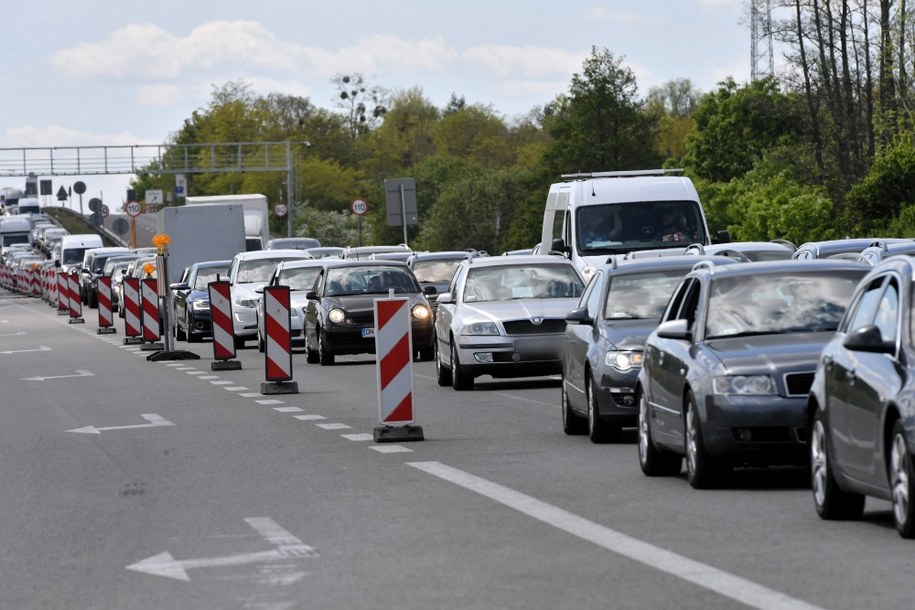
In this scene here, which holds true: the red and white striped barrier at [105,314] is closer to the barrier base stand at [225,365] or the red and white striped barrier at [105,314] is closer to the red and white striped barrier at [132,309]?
the red and white striped barrier at [132,309]

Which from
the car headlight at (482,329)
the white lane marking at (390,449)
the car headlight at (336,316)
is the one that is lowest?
the white lane marking at (390,449)

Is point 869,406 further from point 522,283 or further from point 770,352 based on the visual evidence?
point 522,283

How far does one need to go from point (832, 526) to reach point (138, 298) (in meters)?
31.5

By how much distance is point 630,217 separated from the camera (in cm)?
3159

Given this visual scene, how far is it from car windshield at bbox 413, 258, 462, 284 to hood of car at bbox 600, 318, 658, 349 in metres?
22.6

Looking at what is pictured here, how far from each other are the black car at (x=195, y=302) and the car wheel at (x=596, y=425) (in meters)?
24.6

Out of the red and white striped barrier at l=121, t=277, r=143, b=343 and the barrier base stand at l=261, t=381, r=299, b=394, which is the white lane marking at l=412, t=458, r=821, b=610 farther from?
the red and white striped barrier at l=121, t=277, r=143, b=343

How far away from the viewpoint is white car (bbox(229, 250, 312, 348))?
38.3 metres

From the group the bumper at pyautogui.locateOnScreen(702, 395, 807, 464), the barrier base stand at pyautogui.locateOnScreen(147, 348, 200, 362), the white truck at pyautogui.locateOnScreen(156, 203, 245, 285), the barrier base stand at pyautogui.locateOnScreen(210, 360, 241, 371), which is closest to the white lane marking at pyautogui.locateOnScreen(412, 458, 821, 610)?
the bumper at pyautogui.locateOnScreen(702, 395, 807, 464)

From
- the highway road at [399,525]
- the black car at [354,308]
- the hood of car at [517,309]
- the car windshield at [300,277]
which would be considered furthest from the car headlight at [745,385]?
the car windshield at [300,277]

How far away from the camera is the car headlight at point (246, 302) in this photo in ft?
126

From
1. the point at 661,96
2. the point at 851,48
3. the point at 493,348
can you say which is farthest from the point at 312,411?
the point at 661,96

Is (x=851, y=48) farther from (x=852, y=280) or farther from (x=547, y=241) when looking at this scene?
(x=852, y=280)

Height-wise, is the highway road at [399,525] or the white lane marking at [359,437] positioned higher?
the highway road at [399,525]
